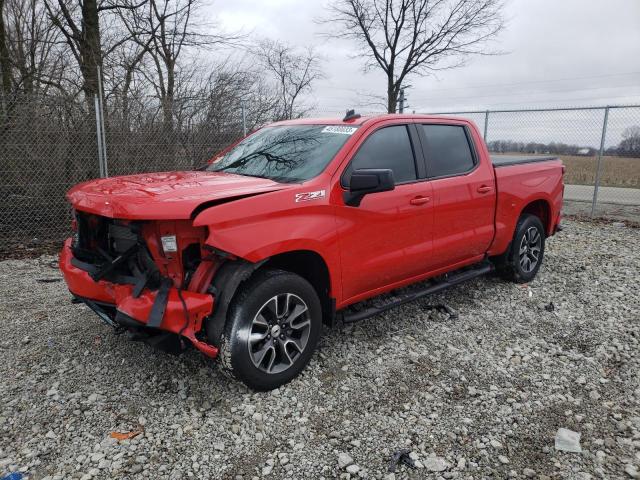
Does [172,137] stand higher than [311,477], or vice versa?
[172,137]

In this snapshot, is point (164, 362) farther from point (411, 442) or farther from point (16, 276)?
point (16, 276)

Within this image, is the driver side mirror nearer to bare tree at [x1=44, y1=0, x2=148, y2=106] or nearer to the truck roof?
the truck roof

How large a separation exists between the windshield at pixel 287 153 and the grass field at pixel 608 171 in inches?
373

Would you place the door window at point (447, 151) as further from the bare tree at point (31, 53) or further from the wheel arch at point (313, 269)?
the bare tree at point (31, 53)

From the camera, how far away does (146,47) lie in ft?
37.9

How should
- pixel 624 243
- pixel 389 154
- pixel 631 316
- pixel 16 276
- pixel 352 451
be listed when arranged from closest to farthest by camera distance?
pixel 352 451, pixel 389 154, pixel 631 316, pixel 16 276, pixel 624 243

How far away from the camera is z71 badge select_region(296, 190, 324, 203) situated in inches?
122

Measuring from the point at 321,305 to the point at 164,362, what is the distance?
122cm

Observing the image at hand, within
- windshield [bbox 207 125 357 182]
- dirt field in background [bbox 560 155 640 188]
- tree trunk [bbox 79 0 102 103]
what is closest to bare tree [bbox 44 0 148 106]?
tree trunk [bbox 79 0 102 103]

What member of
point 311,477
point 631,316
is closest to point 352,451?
point 311,477

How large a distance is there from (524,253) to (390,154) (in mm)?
2488

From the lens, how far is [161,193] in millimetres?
2822

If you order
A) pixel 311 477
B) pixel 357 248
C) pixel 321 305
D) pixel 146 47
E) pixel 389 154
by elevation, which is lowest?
pixel 311 477

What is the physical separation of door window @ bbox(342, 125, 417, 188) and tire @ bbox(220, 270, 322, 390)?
1.00 meters
